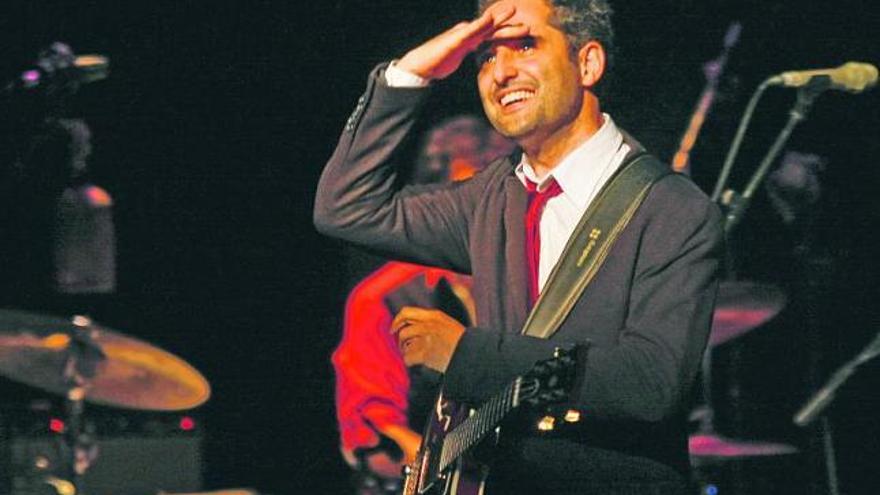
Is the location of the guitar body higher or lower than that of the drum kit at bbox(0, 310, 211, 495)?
lower

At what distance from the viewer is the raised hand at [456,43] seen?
8.10ft

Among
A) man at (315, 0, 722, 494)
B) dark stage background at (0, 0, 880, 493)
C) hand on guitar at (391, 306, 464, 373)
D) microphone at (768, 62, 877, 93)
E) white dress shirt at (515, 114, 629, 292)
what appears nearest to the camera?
man at (315, 0, 722, 494)

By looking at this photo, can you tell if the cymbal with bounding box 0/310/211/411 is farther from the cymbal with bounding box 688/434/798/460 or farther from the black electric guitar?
the black electric guitar

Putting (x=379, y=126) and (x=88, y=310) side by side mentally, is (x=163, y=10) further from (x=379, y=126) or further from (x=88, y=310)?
(x=379, y=126)

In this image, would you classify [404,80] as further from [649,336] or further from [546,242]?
[649,336]

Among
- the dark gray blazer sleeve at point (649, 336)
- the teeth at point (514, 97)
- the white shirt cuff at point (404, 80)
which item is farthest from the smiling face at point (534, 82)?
the dark gray blazer sleeve at point (649, 336)

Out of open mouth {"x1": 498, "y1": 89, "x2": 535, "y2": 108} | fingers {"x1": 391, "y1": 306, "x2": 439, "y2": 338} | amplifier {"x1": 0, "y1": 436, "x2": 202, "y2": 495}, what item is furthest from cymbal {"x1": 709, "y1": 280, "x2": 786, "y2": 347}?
fingers {"x1": 391, "y1": 306, "x2": 439, "y2": 338}

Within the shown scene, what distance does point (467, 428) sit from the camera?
235cm

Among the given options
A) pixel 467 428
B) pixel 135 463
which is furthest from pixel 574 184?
pixel 135 463

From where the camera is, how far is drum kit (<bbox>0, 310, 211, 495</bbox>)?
4.40 meters

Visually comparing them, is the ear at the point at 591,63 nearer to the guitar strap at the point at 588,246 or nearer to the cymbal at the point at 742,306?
the guitar strap at the point at 588,246

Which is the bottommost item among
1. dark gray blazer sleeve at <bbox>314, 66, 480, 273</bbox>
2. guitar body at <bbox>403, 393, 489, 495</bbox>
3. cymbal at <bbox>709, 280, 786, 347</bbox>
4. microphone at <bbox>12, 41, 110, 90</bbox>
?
guitar body at <bbox>403, 393, 489, 495</bbox>

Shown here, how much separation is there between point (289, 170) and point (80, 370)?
100 cm

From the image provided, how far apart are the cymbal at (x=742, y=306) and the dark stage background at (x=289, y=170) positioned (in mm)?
337
